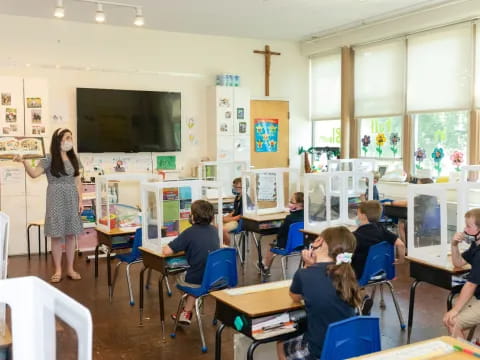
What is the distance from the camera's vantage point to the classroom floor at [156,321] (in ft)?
12.9

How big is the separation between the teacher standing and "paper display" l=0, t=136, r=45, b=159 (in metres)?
0.19

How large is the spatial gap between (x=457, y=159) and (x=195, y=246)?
472cm

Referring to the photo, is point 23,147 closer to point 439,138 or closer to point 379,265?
point 379,265

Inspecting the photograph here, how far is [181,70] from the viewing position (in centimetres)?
868

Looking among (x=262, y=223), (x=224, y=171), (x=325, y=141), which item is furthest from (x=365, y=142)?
(x=262, y=223)

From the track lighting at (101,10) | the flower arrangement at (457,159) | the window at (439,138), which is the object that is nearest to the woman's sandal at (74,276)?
the track lighting at (101,10)

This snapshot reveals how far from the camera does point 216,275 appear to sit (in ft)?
12.6

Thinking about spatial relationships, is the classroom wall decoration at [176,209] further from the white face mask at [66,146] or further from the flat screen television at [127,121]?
the flat screen television at [127,121]

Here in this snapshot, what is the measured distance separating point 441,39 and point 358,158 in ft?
7.72

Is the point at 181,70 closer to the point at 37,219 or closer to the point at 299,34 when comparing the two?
the point at 299,34

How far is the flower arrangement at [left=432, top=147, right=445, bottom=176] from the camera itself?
24.8 feet

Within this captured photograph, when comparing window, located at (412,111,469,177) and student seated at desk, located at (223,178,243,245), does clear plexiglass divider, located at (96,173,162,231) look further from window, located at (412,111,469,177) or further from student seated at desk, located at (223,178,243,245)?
window, located at (412,111,469,177)

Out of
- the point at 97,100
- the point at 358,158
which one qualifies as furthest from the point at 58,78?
the point at 358,158

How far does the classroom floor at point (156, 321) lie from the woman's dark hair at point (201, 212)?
36.0 inches
